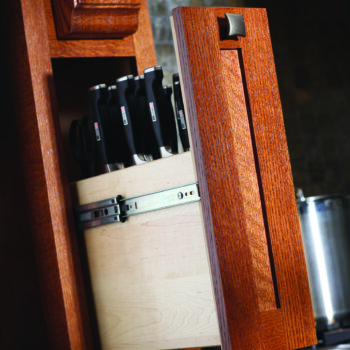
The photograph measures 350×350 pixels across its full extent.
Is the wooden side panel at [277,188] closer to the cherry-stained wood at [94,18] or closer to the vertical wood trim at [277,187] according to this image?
the vertical wood trim at [277,187]

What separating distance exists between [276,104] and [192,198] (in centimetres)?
23

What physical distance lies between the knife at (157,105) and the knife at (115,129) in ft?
0.36

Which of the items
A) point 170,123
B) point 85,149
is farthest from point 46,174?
point 170,123

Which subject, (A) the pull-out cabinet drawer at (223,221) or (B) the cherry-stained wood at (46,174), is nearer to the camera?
(A) the pull-out cabinet drawer at (223,221)

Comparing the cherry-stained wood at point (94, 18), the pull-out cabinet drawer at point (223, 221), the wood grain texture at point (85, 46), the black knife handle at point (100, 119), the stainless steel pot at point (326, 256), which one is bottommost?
the stainless steel pot at point (326, 256)

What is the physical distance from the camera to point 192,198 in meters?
1.14

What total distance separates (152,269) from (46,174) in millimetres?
301

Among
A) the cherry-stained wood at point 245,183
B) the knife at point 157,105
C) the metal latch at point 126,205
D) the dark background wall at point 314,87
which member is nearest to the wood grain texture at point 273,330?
the cherry-stained wood at point 245,183

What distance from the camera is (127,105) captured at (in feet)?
4.36

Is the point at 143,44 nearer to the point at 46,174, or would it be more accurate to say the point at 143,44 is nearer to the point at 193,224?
the point at 46,174

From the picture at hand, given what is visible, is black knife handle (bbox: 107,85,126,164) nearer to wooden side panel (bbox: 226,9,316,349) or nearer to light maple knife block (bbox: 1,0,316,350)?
light maple knife block (bbox: 1,0,316,350)

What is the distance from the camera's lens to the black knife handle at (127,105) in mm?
1326

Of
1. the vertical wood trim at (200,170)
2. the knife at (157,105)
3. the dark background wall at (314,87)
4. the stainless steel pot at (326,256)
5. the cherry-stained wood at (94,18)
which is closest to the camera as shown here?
the vertical wood trim at (200,170)

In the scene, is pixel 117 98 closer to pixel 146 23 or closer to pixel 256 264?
→ pixel 146 23
